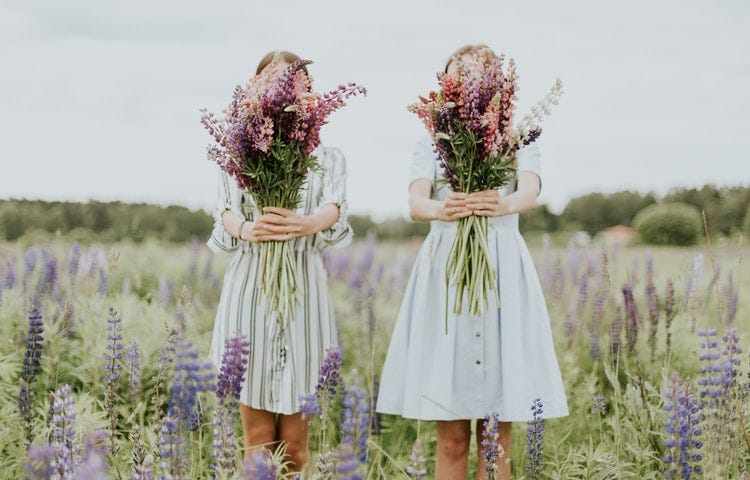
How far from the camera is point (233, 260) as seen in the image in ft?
11.7

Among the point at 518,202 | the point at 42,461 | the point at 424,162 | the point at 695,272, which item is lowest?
the point at 42,461

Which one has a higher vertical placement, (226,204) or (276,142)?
(276,142)

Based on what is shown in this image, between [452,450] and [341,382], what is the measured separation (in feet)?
2.92

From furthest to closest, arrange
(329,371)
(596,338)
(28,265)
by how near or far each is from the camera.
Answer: (28,265) < (596,338) < (329,371)

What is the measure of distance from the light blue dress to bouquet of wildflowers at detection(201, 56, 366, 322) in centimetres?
60

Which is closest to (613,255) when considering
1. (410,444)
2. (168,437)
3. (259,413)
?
(410,444)

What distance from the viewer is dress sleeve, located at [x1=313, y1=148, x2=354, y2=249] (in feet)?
11.4

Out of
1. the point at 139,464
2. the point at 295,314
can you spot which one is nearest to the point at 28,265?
the point at 295,314

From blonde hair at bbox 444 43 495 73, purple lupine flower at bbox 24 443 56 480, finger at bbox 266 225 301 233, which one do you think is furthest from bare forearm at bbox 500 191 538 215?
purple lupine flower at bbox 24 443 56 480

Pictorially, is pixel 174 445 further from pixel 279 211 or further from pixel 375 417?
pixel 375 417

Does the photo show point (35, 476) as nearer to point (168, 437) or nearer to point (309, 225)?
point (168, 437)

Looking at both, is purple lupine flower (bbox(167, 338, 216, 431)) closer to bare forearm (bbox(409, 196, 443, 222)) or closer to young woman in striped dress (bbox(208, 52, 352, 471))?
young woman in striped dress (bbox(208, 52, 352, 471))

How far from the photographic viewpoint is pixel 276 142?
10.1 feet

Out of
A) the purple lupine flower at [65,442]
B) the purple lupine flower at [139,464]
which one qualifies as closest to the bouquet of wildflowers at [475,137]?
the purple lupine flower at [139,464]
